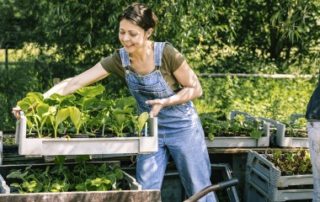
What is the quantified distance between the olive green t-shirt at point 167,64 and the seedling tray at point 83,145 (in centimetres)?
39

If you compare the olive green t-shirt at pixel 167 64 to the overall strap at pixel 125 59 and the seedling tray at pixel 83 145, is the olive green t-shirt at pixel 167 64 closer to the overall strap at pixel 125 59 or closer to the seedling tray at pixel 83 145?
the overall strap at pixel 125 59

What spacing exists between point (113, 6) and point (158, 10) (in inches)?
24.5

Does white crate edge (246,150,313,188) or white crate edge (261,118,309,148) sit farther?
white crate edge (261,118,309,148)

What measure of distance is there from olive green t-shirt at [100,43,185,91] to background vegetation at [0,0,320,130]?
1.86 m

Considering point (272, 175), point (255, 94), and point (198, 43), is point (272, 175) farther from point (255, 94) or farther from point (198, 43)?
point (255, 94)

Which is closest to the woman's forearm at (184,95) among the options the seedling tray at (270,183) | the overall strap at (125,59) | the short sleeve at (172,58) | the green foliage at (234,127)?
the short sleeve at (172,58)

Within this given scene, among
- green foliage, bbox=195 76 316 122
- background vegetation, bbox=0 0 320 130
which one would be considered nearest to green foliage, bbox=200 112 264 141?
background vegetation, bbox=0 0 320 130

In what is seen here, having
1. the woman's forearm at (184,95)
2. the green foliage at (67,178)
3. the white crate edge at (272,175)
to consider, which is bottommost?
the white crate edge at (272,175)

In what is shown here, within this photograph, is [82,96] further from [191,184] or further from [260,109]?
[260,109]

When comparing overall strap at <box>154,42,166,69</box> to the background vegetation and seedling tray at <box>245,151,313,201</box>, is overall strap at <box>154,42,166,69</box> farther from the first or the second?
the background vegetation

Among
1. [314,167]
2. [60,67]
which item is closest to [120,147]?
[314,167]

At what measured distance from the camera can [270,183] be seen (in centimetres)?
385

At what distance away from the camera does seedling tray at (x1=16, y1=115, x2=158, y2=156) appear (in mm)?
2670

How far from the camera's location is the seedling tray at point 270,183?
12.5ft
